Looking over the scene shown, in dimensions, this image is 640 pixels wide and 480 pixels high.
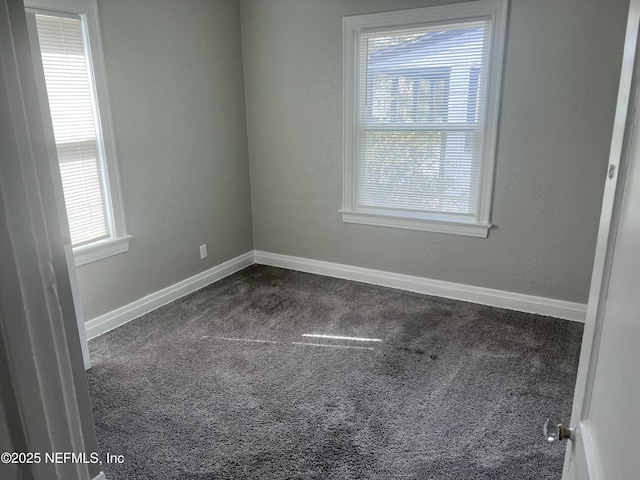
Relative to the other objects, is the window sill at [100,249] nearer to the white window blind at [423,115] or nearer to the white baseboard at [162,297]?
the white baseboard at [162,297]

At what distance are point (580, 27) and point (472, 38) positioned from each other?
25.4 inches

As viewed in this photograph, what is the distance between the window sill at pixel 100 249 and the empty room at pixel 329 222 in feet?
0.08

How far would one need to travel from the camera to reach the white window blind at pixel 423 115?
10.6 ft

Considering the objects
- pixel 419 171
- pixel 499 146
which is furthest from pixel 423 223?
pixel 499 146

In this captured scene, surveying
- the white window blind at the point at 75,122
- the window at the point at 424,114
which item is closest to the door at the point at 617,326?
the window at the point at 424,114

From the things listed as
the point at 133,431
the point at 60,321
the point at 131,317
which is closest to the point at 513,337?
the point at 133,431

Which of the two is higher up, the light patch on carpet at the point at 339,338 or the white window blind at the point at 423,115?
the white window blind at the point at 423,115

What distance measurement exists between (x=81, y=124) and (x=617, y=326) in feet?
9.90

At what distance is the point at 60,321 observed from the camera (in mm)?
575

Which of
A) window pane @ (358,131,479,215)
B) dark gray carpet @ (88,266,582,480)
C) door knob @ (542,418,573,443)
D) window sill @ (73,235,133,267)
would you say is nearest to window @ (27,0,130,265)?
window sill @ (73,235,133,267)

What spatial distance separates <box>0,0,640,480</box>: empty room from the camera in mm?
2221

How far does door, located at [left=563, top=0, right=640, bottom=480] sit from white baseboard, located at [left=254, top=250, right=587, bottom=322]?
2610mm

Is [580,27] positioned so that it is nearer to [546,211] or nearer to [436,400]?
[546,211]

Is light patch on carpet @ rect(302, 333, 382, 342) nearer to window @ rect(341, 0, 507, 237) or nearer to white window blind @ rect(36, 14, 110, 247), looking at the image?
window @ rect(341, 0, 507, 237)
